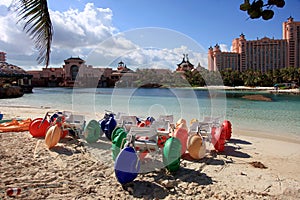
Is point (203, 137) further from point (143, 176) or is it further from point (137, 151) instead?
point (143, 176)

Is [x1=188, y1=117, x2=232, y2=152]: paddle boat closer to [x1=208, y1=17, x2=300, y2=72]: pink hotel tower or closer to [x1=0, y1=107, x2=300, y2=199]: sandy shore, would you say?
[x1=0, y1=107, x2=300, y2=199]: sandy shore

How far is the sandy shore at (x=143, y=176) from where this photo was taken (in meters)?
3.30

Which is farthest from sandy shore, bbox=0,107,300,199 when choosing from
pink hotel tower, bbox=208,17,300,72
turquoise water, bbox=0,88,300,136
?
pink hotel tower, bbox=208,17,300,72

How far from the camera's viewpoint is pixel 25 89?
43.7 meters

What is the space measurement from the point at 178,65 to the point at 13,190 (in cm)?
479

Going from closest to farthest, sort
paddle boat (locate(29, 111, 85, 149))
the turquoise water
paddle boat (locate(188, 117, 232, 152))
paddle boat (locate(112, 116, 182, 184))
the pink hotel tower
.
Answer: paddle boat (locate(112, 116, 182, 184)), paddle boat (locate(188, 117, 232, 152)), paddle boat (locate(29, 111, 85, 149)), the turquoise water, the pink hotel tower

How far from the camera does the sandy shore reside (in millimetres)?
3301

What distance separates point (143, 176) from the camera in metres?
3.88

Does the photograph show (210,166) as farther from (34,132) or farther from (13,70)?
(13,70)

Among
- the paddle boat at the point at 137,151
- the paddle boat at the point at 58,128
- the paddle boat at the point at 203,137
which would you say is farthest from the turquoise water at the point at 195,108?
the paddle boat at the point at 137,151

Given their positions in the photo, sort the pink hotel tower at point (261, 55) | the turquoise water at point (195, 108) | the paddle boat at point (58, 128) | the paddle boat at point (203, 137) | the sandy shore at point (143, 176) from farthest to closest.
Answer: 1. the pink hotel tower at point (261, 55)
2. the turquoise water at point (195, 108)
3. the paddle boat at point (58, 128)
4. the paddle boat at point (203, 137)
5. the sandy shore at point (143, 176)

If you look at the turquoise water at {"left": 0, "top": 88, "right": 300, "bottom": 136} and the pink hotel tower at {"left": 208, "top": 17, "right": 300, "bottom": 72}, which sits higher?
the pink hotel tower at {"left": 208, "top": 17, "right": 300, "bottom": 72}

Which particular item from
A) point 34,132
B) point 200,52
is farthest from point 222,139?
point 34,132

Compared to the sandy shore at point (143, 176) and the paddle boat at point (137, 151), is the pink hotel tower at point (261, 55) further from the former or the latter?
the paddle boat at point (137, 151)
